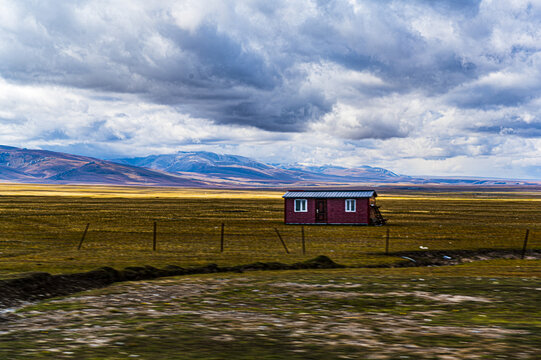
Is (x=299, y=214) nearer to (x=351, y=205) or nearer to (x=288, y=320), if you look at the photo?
(x=351, y=205)

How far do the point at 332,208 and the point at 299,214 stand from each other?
15.1ft

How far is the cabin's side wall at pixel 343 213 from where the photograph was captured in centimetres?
6675

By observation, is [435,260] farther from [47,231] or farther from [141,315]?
[47,231]

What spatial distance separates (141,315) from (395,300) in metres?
9.05

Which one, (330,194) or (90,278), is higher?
(330,194)

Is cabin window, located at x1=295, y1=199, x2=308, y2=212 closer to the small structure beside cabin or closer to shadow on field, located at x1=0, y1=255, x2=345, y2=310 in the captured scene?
the small structure beside cabin

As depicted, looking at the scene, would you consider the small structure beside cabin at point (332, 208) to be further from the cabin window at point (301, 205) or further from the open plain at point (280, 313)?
the open plain at point (280, 313)

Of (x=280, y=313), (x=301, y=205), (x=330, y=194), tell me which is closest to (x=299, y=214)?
(x=301, y=205)


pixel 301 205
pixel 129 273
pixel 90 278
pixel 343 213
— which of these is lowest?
pixel 129 273

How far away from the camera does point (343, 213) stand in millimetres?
67188

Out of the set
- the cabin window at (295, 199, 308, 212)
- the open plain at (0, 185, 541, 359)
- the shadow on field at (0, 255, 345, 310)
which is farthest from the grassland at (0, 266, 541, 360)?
the cabin window at (295, 199, 308, 212)

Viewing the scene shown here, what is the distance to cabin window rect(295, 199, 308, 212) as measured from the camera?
67.7 metres

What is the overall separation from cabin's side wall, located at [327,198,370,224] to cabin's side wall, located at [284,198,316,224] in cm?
218

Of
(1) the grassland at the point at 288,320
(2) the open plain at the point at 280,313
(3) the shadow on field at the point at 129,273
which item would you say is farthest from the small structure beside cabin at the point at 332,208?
(1) the grassland at the point at 288,320
